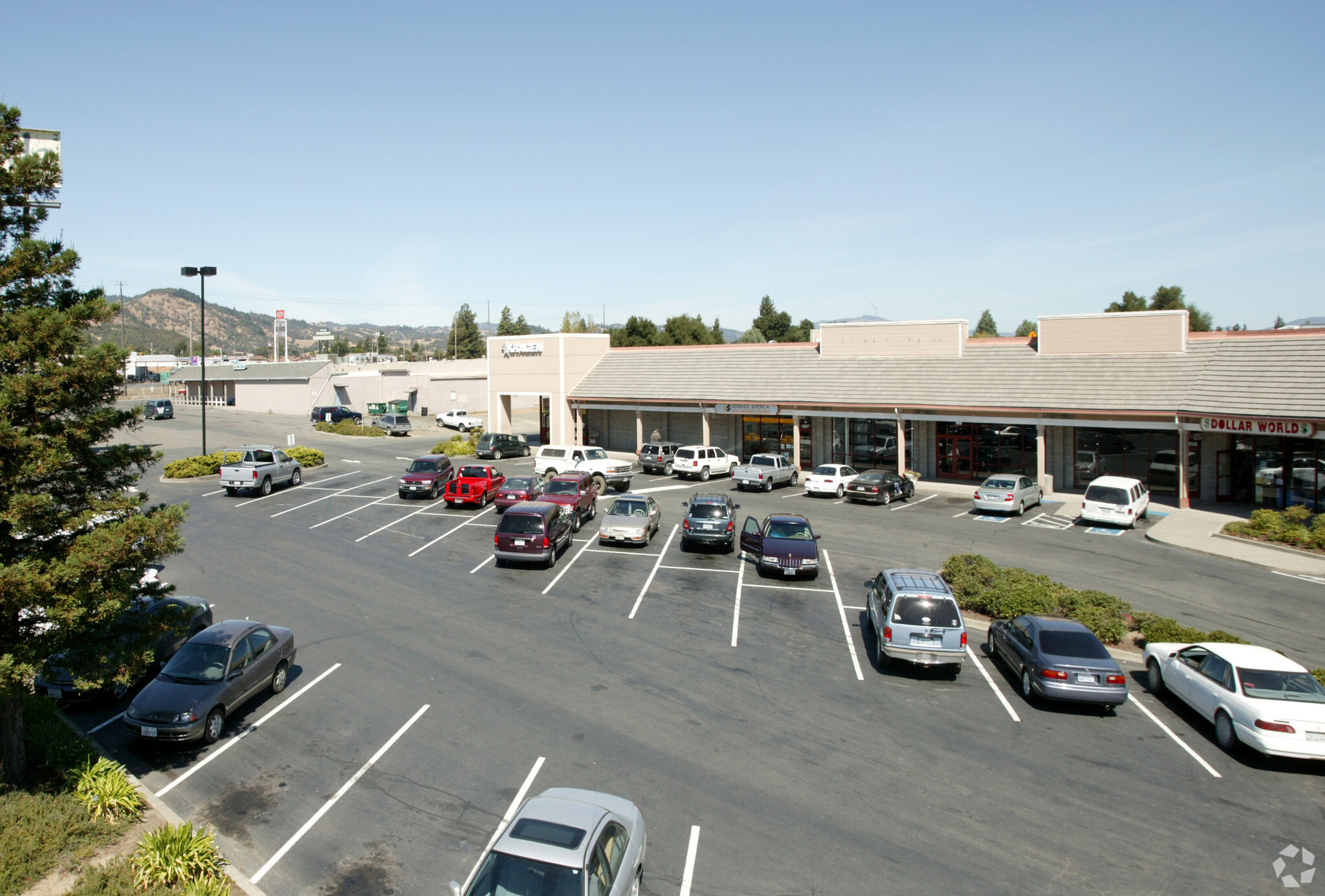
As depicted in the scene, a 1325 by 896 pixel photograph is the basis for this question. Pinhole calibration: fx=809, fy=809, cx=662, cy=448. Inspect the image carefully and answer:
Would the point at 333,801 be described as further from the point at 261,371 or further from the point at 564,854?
the point at 261,371

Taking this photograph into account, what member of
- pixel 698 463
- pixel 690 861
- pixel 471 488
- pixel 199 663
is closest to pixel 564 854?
pixel 690 861

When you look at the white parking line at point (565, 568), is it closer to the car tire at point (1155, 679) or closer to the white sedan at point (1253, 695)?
the car tire at point (1155, 679)

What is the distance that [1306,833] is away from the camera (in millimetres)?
10477

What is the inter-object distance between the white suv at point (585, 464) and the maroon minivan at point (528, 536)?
38.7ft

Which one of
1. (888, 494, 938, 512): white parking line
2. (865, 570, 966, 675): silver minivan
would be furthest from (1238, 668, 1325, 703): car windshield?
(888, 494, 938, 512): white parking line

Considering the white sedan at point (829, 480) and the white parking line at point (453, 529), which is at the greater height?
the white sedan at point (829, 480)

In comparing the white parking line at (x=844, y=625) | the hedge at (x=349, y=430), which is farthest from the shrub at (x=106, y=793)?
the hedge at (x=349, y=430)

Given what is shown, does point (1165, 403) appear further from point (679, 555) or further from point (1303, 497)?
point (679, 555)

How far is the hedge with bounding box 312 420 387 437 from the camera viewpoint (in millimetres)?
58188

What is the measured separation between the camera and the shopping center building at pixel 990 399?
30.0m

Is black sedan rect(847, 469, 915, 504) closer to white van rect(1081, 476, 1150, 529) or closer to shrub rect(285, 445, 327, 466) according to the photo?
white van rect(1081, 476, 1150, 529)

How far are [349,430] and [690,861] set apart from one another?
5416 cm

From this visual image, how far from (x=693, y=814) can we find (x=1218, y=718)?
9.00 meters

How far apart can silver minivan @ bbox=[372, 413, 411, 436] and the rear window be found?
4028cm
